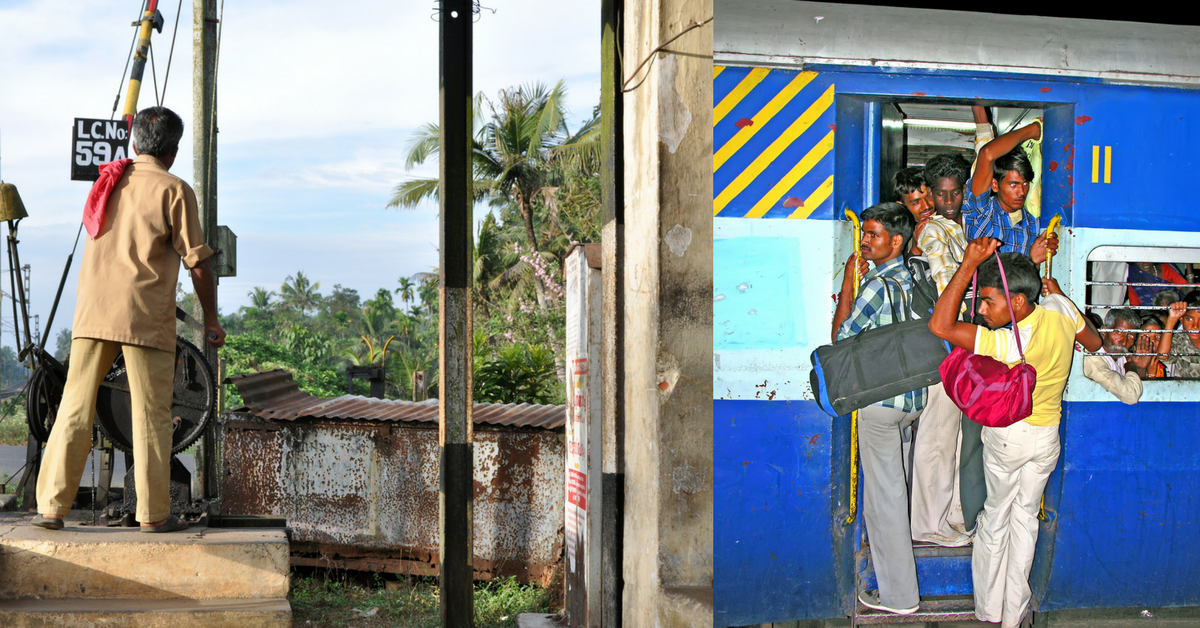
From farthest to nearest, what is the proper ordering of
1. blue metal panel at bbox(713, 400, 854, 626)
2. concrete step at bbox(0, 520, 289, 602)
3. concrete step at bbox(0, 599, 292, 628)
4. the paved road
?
the paved road < blue metal panel at bbox(713, 400, 854, 626) < concrete step at bbox(0, 520, 289, 602) < concrete step at bbox(0, 599, 292, 628)

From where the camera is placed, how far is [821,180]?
3.81 m

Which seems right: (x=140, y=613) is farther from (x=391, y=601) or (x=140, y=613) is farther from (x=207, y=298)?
(x=391, y=601)

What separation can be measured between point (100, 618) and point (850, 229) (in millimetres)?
3741

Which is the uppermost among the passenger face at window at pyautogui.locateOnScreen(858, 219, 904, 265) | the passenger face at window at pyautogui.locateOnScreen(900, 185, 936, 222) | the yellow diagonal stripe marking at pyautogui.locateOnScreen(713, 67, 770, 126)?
the yellow diagonal stripe marking at pyautogui.locateOnScreen(713, 67, 770, 126)

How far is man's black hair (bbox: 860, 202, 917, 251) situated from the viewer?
3834 millimetres

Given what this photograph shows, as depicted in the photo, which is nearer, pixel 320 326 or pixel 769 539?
pixel 769 539

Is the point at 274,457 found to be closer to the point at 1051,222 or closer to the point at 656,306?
the point at 656,306

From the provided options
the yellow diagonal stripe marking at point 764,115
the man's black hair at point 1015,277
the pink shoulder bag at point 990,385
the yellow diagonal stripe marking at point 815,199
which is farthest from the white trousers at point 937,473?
the yellow diagonal stripe marking at point 764,115

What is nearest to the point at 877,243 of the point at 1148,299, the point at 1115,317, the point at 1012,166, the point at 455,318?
the point at 1012,166

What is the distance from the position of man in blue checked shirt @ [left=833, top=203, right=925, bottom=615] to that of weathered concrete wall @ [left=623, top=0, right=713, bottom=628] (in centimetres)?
→ 91

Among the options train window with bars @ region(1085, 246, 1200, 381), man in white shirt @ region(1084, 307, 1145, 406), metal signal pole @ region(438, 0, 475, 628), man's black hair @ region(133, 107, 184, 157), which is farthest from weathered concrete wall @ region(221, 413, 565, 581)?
train window with bars @ region(1085, 246, 1200, 381)

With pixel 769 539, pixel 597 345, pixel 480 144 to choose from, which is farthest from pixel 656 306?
pixel 480 144

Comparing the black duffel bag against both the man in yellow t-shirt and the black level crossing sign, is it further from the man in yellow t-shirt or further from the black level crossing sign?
the black level crossing sign

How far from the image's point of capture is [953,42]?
3.87 m
